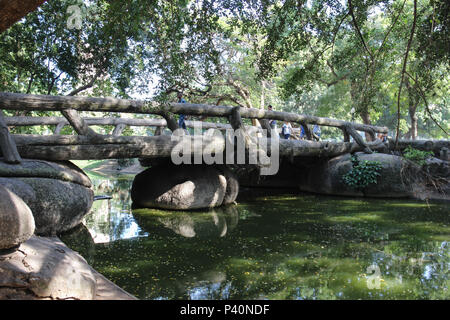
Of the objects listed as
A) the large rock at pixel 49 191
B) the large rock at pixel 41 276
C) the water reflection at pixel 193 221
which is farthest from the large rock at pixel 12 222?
the water reflection at pixel 193 221

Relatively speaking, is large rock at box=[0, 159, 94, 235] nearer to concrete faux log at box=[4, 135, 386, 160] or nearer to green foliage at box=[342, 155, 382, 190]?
concrete faux log at box=[4, 135, 386, 160]

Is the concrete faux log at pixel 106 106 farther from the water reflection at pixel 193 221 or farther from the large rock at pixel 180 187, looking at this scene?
the water reflection at pixel 193 221

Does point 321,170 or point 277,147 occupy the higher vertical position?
point 277,147

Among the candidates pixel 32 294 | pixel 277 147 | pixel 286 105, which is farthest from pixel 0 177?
pixel 286 105

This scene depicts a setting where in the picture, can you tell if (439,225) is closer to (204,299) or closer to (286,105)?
(204,299)

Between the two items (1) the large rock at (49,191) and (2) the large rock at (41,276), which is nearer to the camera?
(2) the large rock at (41,276)

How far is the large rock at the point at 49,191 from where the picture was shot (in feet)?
16.7

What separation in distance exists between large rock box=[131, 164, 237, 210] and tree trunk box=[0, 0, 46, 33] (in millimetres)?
6115

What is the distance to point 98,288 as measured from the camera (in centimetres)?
323

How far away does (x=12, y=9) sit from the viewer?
2430 mm

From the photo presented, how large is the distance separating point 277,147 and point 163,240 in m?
4.86

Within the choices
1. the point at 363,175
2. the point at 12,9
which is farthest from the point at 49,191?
the point at 363,175

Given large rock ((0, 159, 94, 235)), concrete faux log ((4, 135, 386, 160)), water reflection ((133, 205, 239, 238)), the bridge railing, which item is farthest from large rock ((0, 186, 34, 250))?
concrete faux log ((4, 135, 386, 160))

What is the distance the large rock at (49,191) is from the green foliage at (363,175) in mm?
7402
